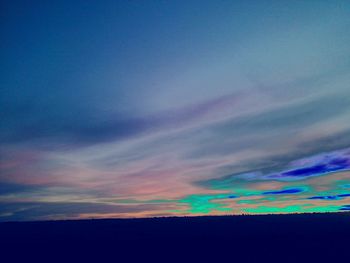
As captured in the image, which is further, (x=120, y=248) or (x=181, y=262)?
(x=120, y=248)

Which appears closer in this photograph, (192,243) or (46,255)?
(46,255)

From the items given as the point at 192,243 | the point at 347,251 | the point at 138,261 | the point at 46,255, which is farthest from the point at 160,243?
the point at 347,251

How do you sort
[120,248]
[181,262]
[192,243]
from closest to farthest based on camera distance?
1. [181,262]
2. [120,248]
3. [192,243]

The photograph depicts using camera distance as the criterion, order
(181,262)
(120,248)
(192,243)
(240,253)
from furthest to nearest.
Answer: (192,243) < (120,248) < (240,253) < (181,262)

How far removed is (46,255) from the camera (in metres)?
26.7

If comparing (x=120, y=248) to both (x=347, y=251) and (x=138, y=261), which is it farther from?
(x=347, y=251)

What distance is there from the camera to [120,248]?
98.2ft

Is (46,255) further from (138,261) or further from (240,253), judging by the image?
(240,253)

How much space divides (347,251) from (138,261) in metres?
15.9

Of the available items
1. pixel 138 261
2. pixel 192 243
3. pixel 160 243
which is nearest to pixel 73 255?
pixel 138 261

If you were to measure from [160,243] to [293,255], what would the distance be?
43.8 feet

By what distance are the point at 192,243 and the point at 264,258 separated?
32.9 feet

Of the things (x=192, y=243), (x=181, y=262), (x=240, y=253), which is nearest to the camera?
(x=181, y=262)

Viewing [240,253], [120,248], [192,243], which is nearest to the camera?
[240,253]
